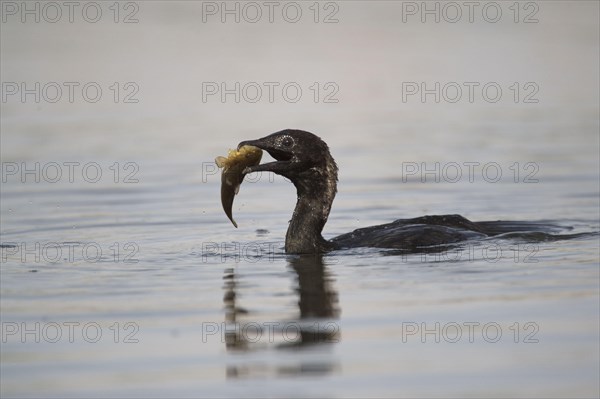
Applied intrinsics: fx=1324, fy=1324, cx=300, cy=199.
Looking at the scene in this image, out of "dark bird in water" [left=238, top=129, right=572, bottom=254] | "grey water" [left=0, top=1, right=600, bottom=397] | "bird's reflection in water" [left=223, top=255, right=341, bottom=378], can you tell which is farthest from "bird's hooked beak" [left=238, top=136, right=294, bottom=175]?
"bird's reflection in water" [left=223, top=255, right=341, bottom=378]

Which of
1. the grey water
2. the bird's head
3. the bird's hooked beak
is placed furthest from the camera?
the bird's head

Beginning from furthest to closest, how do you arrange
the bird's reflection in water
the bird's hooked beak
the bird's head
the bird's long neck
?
the bird's long neck < the bird's head < the bird's hooked beak < the bird's reflection in water

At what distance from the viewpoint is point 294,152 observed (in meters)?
12.6

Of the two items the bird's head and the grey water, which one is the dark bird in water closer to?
the bird's head

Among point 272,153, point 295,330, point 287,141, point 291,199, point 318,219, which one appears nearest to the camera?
point 295,330

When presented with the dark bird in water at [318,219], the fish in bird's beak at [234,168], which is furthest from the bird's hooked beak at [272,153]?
the fish in bird's beak at [234,168]

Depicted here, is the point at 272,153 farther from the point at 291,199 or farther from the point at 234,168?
the point at 291,199

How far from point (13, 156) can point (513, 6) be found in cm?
1651

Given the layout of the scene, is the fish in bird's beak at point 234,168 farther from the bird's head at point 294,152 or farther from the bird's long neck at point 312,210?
the bird's long neck at point 312,210

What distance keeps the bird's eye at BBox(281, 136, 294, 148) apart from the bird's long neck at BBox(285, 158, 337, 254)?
391 mm

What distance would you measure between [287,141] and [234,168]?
22.6 inches

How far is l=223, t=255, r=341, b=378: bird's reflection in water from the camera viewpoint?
829 cm

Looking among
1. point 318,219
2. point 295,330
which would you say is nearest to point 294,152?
point 318,219

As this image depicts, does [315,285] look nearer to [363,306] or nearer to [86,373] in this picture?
[363,306]
